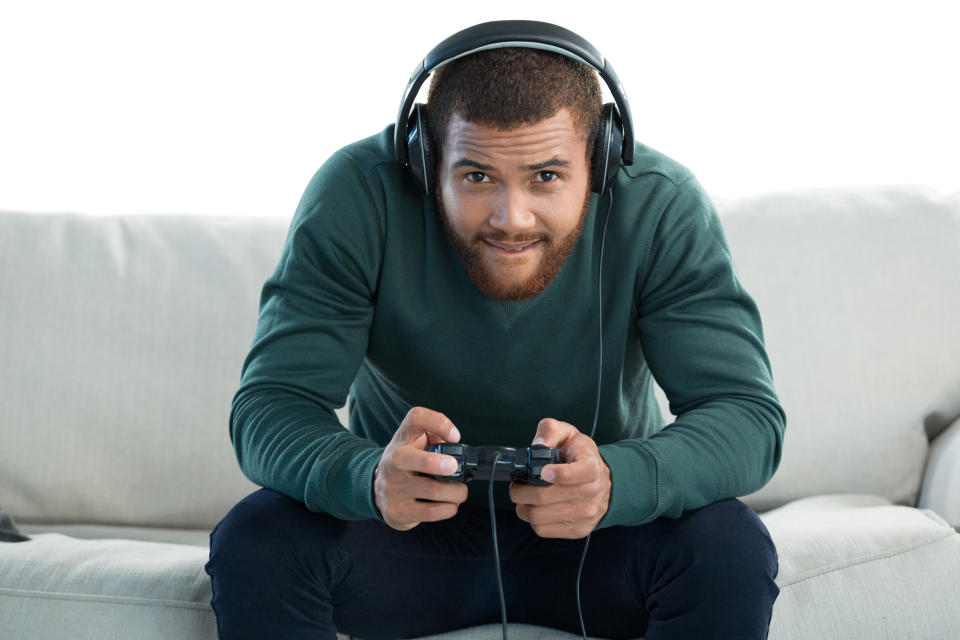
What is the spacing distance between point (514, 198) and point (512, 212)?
0.06 ft

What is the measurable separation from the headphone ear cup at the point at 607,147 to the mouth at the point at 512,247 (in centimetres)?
11

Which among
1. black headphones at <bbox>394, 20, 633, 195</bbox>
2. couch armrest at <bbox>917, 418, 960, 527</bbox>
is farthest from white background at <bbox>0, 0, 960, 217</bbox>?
black headphones at <bbox>394, 20, 633, 195</bbox>

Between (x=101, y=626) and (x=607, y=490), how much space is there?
0.64m

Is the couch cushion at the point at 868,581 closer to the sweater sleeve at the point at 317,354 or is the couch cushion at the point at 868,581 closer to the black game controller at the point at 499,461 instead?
the black game controller at the point at 499,461

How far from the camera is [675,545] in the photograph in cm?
104

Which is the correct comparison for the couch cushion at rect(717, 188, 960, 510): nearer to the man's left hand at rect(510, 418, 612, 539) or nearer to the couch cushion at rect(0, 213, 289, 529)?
the man's left hand at rect(510, 418, 612, 539)

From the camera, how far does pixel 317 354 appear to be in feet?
3.90

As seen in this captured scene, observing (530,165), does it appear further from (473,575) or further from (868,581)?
(868,581)

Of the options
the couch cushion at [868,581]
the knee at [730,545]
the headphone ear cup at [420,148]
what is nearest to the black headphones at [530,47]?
the headphone ear cup at [420,148]

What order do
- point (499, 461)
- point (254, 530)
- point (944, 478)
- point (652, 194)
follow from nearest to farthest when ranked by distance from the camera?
point (499, 461) → point (254, 530) → point (652, 194) → point (944, 478)

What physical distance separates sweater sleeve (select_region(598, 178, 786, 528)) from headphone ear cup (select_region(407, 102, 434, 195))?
0.97 ft

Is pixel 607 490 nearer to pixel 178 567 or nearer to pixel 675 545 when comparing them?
pixel 675 545

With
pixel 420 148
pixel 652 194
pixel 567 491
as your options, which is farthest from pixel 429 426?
pixel 652 194

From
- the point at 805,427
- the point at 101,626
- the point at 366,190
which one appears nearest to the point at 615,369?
the point at 366,190
